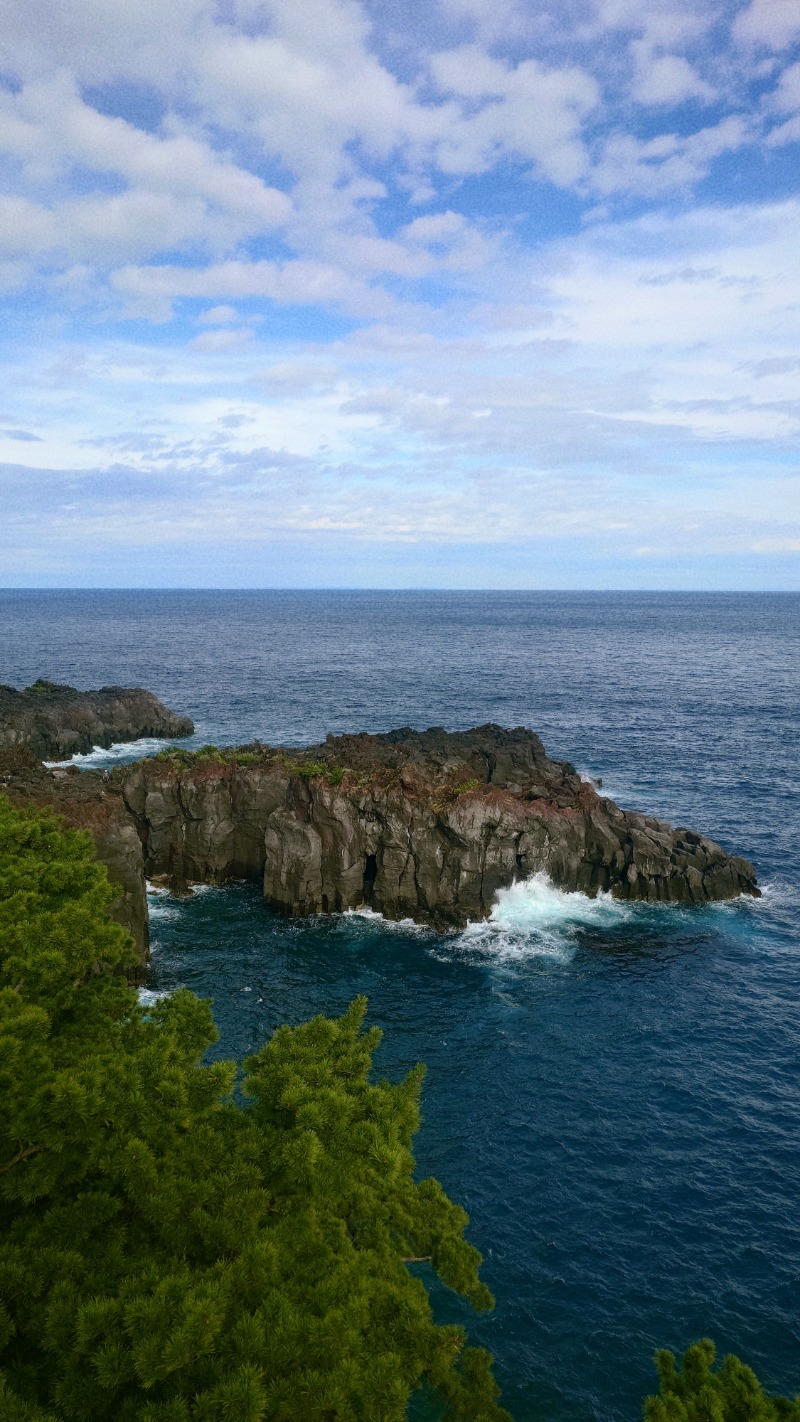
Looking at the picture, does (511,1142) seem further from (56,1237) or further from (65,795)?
(65,795)

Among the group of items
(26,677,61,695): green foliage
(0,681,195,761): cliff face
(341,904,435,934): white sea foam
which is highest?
(26,677,61,695): green foliage

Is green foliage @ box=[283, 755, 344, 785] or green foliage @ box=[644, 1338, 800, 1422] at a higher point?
green foliage @ box=[283, 755, 344, 785]

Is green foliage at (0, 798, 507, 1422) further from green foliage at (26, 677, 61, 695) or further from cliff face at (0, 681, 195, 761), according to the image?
green foliage at (26, 677, 61, 695)

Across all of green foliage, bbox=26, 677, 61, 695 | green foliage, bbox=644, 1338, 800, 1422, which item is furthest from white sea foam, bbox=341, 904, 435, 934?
green foliage, bbox=26, 677, 61, 695

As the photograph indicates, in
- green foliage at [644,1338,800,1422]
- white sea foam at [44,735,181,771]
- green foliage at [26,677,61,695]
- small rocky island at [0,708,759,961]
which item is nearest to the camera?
green foliage at [644,1338,800,1422]

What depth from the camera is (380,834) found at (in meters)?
61.9

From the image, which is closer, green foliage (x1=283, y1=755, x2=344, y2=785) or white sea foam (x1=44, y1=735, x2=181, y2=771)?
green foliage (x1=283, y1=755, x2=344, y2=785)

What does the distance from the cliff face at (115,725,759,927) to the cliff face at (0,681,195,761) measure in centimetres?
3407

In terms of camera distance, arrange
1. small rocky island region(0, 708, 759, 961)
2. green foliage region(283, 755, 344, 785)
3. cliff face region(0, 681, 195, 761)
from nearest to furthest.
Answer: small rocky island region(0, 708, 759, 961), green foliage region(283, 755, 344, 785), cliff face region(0, 681, 195, 761)

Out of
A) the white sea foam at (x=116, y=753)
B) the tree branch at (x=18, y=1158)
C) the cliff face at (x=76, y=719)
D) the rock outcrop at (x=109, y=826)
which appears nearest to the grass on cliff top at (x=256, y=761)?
the rock outcrop at (x=109, y=826)

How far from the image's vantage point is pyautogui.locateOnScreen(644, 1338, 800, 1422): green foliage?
1642 cm

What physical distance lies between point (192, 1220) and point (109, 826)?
3953 centimetres

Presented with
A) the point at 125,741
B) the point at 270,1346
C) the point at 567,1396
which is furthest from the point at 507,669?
the point at 270,1346

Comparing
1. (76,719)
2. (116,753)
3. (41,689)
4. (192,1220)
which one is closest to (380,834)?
(192,1220)
